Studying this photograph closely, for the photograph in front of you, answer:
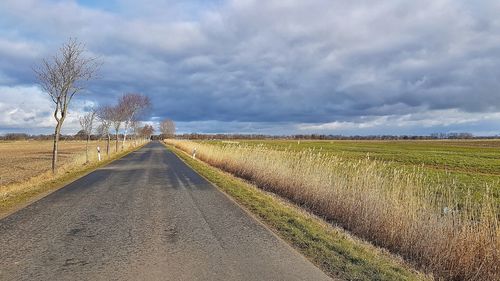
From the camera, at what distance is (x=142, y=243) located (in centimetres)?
719

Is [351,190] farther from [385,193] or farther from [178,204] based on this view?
[178,204]

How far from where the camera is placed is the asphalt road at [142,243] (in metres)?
5.59

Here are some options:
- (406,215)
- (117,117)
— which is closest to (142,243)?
(406,215)

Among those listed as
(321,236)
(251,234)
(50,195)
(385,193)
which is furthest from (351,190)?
(50,195)

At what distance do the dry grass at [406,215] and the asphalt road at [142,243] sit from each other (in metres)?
2.45

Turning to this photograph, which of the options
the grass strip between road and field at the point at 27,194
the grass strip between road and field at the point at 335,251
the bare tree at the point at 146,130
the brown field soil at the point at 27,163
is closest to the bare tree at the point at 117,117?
the brown field soil at the point at 27,163

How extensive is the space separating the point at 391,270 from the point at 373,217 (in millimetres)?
3370

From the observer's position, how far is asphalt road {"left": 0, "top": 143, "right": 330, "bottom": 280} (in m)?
5.59

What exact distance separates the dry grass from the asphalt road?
8.05 feet

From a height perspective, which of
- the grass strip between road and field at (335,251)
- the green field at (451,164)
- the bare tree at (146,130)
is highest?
the bare tree at (146,130)

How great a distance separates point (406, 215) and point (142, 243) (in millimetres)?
5070

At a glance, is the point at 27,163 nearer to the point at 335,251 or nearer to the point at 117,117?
the point at 117,117

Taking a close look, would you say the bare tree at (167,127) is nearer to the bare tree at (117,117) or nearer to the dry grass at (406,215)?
the bare tree at (117,117)

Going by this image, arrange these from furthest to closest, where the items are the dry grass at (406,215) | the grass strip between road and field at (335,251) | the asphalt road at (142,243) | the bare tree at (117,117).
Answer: the bare tree at (117,117)
the dry grass at (406,215)
the grass strip between road and field at (335,251)
the asphalt road at (142,243)
